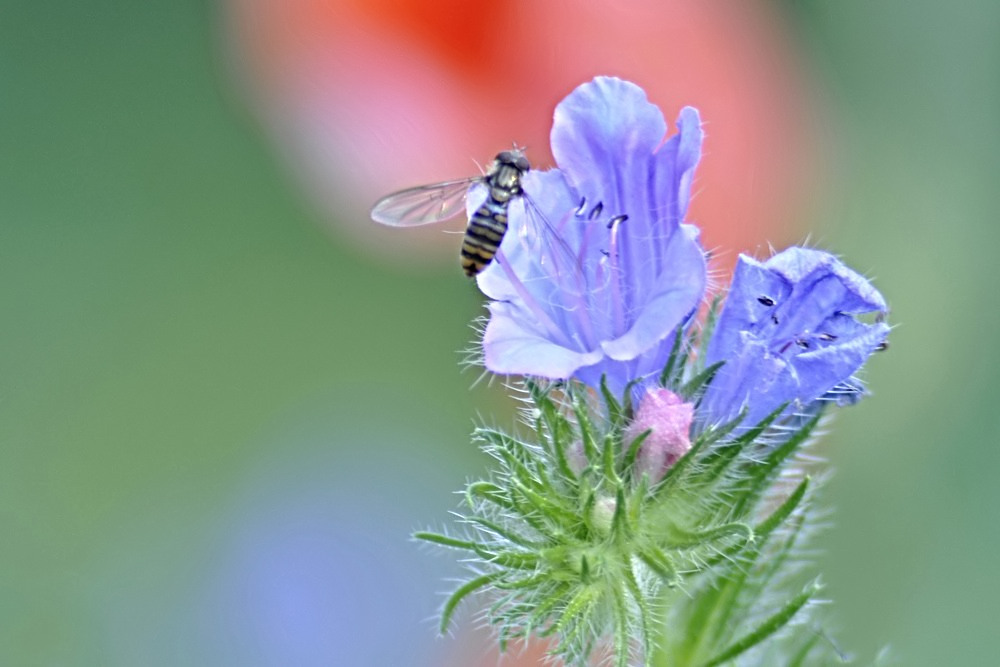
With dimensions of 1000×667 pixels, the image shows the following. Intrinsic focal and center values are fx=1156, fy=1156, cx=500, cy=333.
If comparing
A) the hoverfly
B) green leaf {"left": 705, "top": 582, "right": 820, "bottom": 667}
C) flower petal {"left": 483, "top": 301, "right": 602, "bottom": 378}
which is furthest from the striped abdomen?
green leaf {"left": 705, "top": 582, "right": 820, "bottom": 667}

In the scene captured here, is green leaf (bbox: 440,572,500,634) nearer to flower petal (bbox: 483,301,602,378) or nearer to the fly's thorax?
flower petal (bbox: 483,301,602,378)

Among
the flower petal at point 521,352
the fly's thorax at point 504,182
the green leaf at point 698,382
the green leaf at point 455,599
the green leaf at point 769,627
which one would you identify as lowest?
the green leaf at point 455,599

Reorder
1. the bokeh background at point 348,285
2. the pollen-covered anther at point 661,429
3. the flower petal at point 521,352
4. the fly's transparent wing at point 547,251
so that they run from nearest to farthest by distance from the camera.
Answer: the flower petal at point 521,352, the pollen-covered anther at point 661,429, the fly's transparent wing at point 547,251, the bokeh background at point 348,285

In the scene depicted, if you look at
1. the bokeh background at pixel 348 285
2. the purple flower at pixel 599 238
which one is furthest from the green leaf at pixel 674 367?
the bokeh background at pixel 348 285

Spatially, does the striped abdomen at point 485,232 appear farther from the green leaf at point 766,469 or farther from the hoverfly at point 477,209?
the green leaf at point 766,469

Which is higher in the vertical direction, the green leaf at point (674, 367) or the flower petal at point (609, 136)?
the flower petal at point (609, 136)

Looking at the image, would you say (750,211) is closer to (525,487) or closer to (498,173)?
(498,173)

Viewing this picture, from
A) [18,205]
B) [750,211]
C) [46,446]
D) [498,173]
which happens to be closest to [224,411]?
[46,446]
